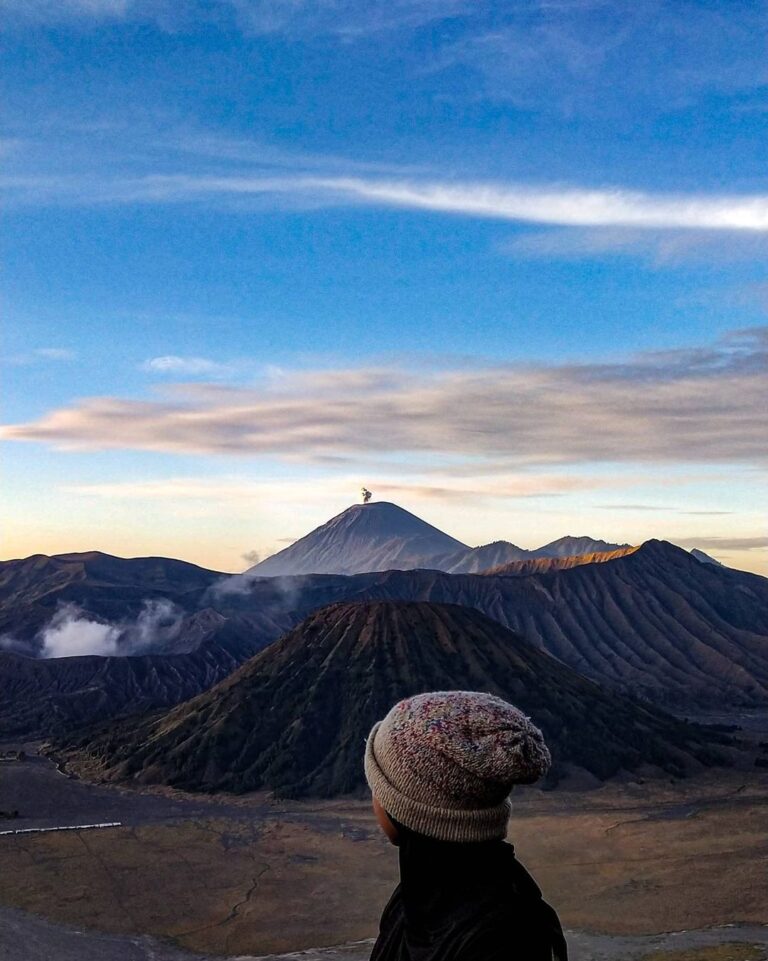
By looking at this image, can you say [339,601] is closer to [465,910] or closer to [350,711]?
[350,711]

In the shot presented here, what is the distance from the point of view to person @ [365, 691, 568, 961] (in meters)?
3.01

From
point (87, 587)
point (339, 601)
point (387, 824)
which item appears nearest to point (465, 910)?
point (387, 824)

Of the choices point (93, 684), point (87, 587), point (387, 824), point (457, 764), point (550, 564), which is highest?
point (550, 564)

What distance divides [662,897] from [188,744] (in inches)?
1585

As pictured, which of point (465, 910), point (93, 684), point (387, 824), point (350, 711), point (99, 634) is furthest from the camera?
point (99, 634)

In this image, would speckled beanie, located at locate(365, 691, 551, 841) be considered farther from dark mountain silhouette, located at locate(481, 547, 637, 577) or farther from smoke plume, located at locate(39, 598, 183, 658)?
dark mountain silhouette, located at locate(481, 547, 637, 577)

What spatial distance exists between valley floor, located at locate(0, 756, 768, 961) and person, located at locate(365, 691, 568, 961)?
29.7m

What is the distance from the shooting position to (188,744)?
68.1 meters

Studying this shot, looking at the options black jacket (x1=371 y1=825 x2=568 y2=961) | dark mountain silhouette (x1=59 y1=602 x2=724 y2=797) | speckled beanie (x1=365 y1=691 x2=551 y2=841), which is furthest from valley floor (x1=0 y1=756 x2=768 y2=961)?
speckled beanie (x1=365 y1=691 x2=551 y2=841)

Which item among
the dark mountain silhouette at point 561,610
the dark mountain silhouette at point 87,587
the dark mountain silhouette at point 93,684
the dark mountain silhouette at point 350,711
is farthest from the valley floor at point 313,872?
the dark mountain silhouette at point 87,587

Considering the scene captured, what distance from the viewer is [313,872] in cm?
4247

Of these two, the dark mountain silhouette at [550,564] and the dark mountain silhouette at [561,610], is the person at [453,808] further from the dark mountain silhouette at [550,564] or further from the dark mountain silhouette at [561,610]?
the dark mountain silhouette at [550,564]

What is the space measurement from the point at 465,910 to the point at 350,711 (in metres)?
68.3

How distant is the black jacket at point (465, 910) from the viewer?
2883mm
